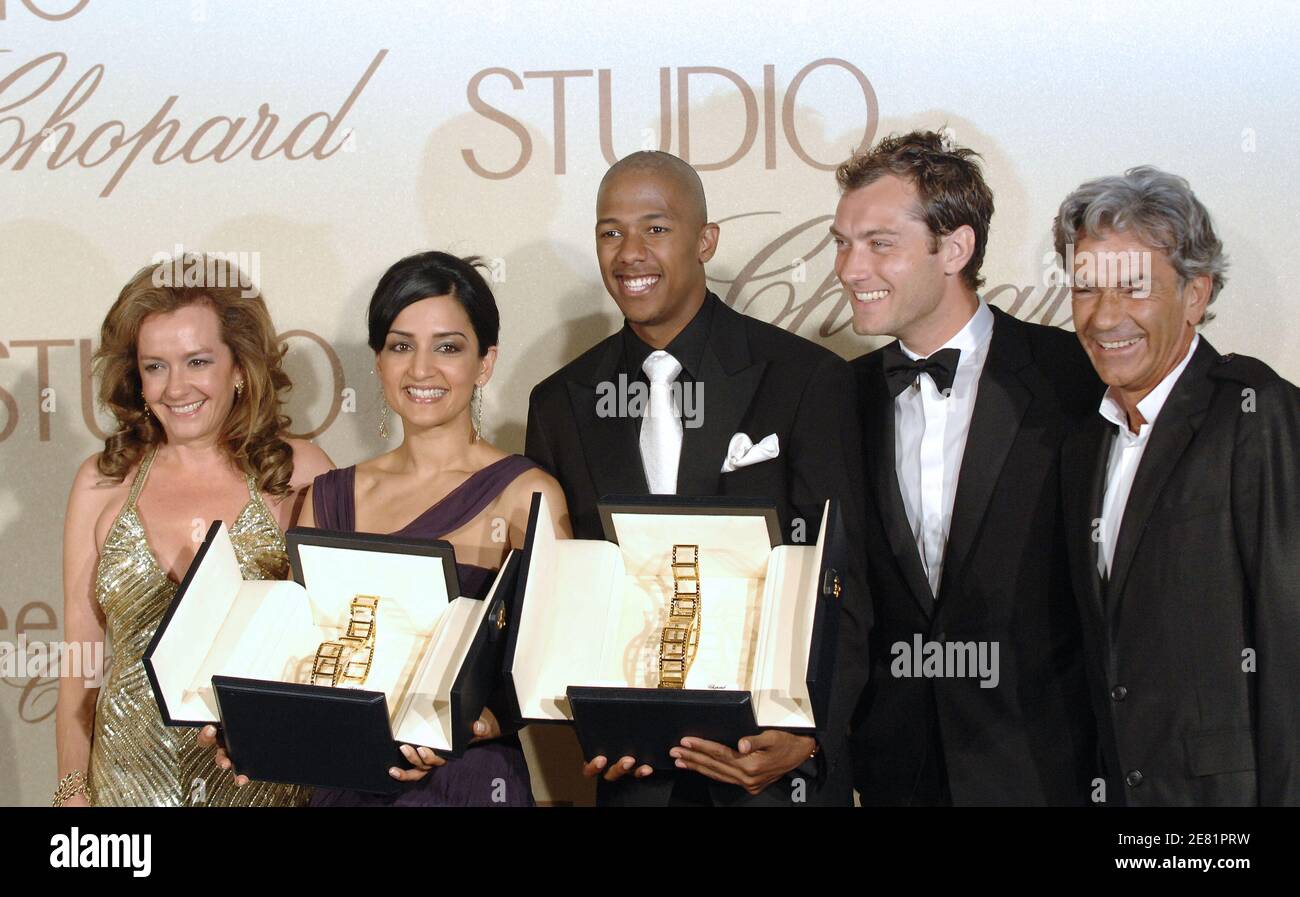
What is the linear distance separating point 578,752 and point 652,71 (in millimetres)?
1935

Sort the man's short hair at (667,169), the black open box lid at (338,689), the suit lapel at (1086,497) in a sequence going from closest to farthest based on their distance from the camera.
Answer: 1. the black open box lid at (338,689)
2. the suit lapel at (1086,497)
3. the man's short hair at (667,169)

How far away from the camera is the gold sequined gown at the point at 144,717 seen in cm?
288

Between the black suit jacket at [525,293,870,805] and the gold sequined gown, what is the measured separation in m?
0.66

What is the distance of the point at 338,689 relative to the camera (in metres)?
2.22

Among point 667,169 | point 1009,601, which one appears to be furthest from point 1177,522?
point 667,169

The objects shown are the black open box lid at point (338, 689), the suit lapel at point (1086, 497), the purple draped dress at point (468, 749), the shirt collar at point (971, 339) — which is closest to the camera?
the black open box lid at point (338, 689)

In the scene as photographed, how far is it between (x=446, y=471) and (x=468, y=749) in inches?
23.3

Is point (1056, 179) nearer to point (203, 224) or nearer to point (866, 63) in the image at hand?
point (866, 63)

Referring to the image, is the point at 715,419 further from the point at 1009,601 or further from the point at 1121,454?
the point at 1121,454

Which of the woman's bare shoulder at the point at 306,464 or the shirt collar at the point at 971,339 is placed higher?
the shirt collar at the point at 971,339

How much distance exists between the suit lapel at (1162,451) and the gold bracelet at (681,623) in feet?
2.53

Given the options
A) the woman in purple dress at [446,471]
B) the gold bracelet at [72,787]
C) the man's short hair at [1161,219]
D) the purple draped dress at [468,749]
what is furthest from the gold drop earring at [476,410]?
the man's short hair at [1161,219]

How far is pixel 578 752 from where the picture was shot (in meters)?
3.79

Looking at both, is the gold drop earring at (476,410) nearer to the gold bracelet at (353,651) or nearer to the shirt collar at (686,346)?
the shirt collar at (686,346)
